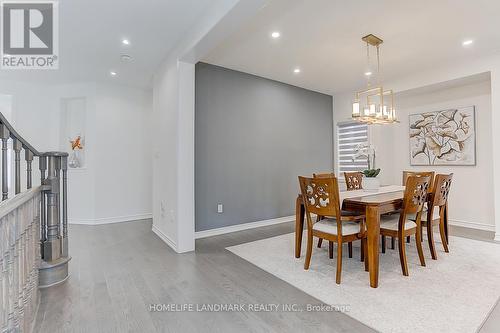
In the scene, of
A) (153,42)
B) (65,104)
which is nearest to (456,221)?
(153,42)

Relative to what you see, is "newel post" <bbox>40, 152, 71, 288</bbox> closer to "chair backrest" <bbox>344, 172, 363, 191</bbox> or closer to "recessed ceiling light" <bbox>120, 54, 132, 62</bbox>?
"recessed ceiling light" <bbox>120, 54, 132, 62</bbox>

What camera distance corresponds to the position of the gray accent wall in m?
4.00

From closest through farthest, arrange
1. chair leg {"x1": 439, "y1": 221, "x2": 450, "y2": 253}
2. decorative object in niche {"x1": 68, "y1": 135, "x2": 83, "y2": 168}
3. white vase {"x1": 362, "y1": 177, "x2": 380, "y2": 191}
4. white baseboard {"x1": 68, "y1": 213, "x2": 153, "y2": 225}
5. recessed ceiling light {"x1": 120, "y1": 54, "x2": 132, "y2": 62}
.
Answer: chair leg {"x1": 439, "y1": 221, "x2": 450, "y2": 253}
white vase {"x1": 362, "y1": 177, "x2": 380, "y2": 191}
recessed ceiling light {"x1": 120, "y1": 54, "x2": 132, "y2": 62}
white baseboard {"x1": 68, "y1": 213, "x2": 153, "y2": 225}
decorative object in niche {"x1": 68, "y1": 135, "x2": 83, "y2": 168}

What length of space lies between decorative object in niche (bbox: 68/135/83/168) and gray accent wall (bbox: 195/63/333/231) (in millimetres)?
2663

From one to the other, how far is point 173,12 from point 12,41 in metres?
2.06

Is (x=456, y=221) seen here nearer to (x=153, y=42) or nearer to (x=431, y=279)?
(x=431, y=279)

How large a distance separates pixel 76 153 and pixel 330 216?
4.89m

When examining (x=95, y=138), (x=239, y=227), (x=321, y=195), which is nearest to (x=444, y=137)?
(x=321, y=195)

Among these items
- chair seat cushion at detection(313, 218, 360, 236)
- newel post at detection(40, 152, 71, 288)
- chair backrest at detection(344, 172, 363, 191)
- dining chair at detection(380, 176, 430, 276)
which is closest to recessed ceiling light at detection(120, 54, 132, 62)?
newel post at detection(40, 152, 71, 288)

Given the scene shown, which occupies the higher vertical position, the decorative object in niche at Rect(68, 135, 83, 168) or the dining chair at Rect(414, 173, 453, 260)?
the decorative object in niche at Rect(68, 135, 83, 168)

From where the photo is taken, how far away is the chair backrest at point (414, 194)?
7.87ft

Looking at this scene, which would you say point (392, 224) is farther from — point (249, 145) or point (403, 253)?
point (249, 145)

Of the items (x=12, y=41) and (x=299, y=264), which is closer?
(x=299, y=264)

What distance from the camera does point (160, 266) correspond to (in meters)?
2.75
